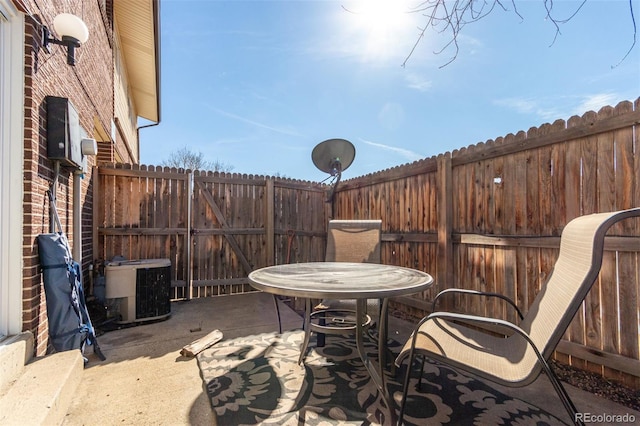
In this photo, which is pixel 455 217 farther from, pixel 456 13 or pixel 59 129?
pixel 59 129

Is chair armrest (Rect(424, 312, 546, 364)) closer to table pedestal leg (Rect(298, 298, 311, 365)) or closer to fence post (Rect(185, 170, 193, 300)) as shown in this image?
table pedestal leg (Rect(298, 298, 311, 365))

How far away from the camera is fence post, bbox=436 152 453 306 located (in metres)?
3.02

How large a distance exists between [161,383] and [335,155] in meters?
3.82

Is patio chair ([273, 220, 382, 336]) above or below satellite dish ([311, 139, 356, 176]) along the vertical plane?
below

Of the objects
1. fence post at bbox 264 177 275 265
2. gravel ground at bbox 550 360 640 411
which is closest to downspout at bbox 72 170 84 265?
fence post at bbox 264 177 275 265

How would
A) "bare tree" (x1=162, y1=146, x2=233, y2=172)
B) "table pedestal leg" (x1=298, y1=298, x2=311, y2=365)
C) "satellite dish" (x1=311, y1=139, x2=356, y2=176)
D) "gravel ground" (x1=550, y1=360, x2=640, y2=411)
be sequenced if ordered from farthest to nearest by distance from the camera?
"bare tree" (x1=162, y1=146, x2=233, y2=172) → "satellite dish" (x1=311, y1=139, x2=356, y2=176) → "table pedestal leg" (x1=298, y1=298, x2=311, y2=365) → "gravel ground" (x1=550, y1=360, x2=640, y2=411)

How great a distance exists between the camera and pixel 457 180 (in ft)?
9.91

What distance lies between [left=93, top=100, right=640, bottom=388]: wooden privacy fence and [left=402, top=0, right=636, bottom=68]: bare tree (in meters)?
1.05

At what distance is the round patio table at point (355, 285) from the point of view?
1461mm

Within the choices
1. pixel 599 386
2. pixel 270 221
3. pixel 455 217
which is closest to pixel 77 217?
pixel 270 221

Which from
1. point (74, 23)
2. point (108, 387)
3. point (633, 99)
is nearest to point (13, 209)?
point (108, 387)

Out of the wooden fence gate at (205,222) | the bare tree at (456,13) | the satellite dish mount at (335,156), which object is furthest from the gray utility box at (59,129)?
the satellite dish mount at (335,156)

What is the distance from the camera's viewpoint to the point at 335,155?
477 centimetres

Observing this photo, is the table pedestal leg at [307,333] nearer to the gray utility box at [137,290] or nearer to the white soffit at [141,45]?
the gray utility box at [137,290]
